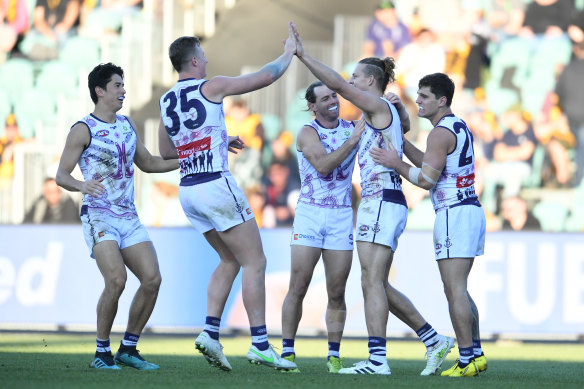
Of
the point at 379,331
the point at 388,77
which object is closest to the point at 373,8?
the point at 388,77

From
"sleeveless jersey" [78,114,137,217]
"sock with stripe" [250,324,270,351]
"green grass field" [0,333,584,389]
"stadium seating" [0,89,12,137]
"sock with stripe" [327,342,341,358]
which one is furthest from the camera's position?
"stadium seating" [0,89,12,137]

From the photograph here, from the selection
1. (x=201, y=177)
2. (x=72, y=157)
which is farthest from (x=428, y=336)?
(x=72, y=157)

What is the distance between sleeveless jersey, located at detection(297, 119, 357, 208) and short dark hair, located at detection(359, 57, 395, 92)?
0.61 meters

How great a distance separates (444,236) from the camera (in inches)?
276

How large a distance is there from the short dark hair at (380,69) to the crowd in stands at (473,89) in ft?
25.3

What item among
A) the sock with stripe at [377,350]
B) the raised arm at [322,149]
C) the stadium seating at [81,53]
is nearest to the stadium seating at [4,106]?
the stadium seating at [81,53]

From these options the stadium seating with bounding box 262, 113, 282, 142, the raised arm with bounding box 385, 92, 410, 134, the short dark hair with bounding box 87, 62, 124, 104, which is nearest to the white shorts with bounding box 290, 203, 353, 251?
the raised arm with bounding box 385, 92, 410, 134

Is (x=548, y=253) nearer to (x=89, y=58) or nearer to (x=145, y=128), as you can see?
(x=145, y=128)

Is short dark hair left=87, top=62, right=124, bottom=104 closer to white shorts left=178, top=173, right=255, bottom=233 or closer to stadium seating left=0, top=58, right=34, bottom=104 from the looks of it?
white shorts left=178, top=173, right=255, bottom=233

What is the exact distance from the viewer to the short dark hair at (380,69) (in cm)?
713

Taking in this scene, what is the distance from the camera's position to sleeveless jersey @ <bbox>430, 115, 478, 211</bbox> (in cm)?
704

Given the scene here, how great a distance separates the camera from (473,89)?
52.7ft

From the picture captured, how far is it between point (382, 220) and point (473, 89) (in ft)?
31.8

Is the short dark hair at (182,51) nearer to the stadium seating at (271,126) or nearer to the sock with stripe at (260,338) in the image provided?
the sock with stripe at (260,338)
